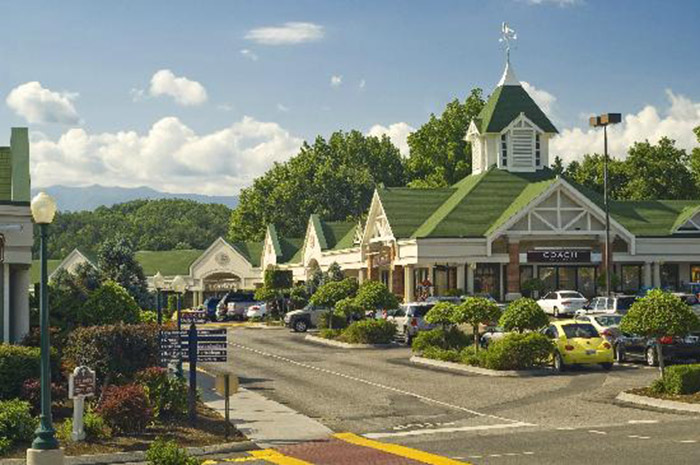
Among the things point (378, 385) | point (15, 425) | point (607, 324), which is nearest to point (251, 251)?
point (607, 324)

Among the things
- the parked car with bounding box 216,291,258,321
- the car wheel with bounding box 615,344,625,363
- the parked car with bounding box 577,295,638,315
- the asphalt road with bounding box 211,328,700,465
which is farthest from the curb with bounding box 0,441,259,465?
the parked car with bounding box 216,291,258,321

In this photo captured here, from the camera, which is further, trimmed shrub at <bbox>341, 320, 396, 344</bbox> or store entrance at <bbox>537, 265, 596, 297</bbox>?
store entrance at <bbox>537, 265, 596, 297</bbox>

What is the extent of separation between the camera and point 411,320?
1943 inches

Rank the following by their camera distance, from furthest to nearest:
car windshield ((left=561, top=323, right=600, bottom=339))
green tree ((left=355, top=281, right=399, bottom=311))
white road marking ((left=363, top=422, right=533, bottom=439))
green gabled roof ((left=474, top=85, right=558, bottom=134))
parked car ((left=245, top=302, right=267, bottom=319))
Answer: green gabled roof ((left=474, top=85, right=558, bottom=134))
parked car ((left=245, top=302, right=267, bottom=319))
green tree ((left=355, top=281, right=399, bottom=311))
car windshield ((left=561, top=323, right=600, bottom=339))
white road marking ((left=363, top=422, right=533, bottom=439))

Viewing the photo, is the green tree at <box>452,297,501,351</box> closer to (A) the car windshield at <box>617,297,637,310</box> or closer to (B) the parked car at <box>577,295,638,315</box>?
(B) the parked car at <box>577,295,638,315</box>

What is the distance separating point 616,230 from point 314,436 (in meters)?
49.6

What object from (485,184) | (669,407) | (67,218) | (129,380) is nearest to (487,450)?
(669,407)

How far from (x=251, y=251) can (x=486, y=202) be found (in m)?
35.5

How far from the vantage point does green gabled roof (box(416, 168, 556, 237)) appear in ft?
224

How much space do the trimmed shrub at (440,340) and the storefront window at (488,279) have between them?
25927 millimetres

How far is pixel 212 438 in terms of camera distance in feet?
75.8

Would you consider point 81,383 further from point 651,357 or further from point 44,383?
point 651,357

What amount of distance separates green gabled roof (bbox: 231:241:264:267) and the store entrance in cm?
3479

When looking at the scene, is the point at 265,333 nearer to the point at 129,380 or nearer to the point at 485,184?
the point at 485,184
